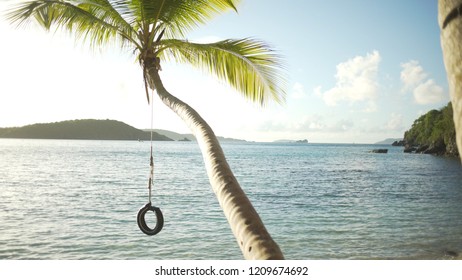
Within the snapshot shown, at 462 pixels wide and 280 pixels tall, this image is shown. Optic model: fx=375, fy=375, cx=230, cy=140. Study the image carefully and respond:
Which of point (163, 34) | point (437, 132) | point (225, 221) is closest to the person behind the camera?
point (163, 34)

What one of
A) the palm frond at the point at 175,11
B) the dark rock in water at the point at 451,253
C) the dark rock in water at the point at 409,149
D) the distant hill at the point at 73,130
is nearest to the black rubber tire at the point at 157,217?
the palm frond at the point at 175,11

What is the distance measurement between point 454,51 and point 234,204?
1.21 metres

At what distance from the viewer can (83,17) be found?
4109 mm

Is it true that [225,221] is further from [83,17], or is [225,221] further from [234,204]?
[234,204]

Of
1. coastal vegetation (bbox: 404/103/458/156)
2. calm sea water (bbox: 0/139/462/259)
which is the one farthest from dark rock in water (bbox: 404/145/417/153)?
calm sea water (bbox: 0/139/462/259)

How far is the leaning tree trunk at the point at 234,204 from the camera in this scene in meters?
1.59

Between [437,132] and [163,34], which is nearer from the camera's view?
[163,34]

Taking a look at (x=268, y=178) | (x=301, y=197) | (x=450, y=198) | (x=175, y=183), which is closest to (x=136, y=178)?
(x=175, y=183)

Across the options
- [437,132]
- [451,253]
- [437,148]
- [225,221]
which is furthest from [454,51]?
[437,148]

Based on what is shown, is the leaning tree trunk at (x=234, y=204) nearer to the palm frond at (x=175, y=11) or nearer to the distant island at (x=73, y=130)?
the palm frond at (x=175, y=11)

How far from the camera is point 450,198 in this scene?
1944 centimetres

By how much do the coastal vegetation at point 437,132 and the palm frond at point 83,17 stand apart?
127 feet

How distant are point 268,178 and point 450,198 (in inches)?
530
